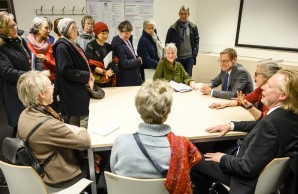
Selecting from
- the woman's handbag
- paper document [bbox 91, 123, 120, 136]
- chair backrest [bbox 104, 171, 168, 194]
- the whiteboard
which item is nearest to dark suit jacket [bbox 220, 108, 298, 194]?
chair backrest [bbox 104, 171, 168, 194]

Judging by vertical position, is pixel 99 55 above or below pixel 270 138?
above

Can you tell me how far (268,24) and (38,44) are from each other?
374 cm

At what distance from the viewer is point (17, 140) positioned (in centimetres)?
133

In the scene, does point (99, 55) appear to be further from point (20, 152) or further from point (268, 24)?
point (268, 24)

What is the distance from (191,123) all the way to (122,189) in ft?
2.95

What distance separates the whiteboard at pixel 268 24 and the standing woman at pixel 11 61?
12.2 feet

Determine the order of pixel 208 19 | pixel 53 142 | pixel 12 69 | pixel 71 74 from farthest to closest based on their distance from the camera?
pixel 208 19 < pixel 12 69 < pixel 71 74 < pixel 53 142

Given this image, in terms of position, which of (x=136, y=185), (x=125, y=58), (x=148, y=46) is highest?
(x=148, y=46)

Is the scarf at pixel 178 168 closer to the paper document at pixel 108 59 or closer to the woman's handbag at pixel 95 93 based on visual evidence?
the woman's handbag at pixel 95 93

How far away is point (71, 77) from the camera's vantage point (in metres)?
2.19

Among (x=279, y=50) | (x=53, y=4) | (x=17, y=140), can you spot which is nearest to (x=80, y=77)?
(x=17, y=140)

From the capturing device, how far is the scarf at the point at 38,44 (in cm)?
271

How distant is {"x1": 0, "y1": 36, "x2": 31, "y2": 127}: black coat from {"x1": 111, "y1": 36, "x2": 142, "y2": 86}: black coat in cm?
102

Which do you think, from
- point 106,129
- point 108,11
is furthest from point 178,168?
point 108,11
